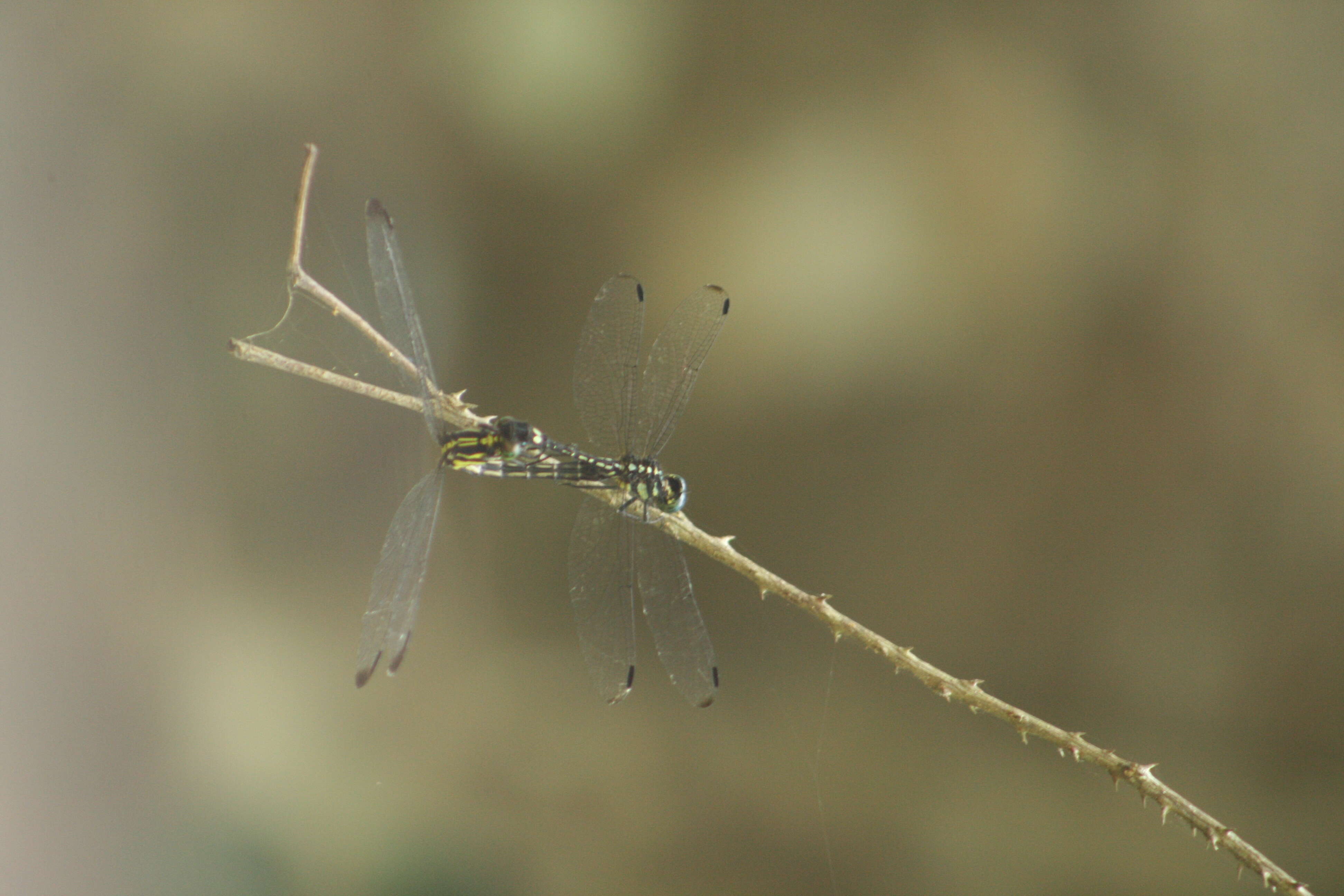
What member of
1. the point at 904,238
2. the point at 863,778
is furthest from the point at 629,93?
the point at 863,778

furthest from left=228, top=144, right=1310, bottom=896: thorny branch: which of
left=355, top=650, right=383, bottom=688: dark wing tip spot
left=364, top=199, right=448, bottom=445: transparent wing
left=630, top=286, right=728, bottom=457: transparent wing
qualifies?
left=355, top=650, right=383, bottom=688: dark wing tip spot

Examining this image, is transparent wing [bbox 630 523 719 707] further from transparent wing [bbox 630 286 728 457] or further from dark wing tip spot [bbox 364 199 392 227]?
dark wing tip spot [bbox 364 199 392 227]

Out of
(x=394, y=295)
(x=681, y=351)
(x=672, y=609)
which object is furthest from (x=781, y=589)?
(x=394, y=295)

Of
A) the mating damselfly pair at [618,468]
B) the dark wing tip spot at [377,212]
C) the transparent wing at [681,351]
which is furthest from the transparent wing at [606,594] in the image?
the dark wing tip spot at [377,212]

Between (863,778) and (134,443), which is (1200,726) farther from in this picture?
(134,443)

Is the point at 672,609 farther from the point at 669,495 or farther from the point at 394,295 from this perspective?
the point at 394,295

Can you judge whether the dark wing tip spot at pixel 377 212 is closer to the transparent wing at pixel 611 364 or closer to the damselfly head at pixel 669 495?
the transparent wing at pixel 611 364
